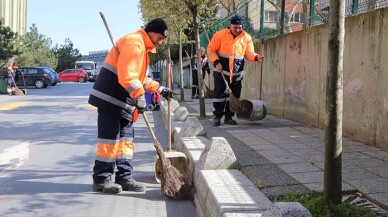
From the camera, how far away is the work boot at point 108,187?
5.02 metres

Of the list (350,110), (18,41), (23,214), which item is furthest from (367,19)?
(18,41)

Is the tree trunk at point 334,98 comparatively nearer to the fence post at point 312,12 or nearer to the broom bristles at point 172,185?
the broom bristles at point 172,185

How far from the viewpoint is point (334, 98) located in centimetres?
338

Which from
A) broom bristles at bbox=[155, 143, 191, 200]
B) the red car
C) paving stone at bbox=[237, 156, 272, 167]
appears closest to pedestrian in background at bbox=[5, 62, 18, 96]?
paving stone at bbox=[237, 156, 272, 167]

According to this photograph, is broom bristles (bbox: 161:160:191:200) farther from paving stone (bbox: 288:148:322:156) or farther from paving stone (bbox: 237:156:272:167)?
paving stone (bbox: 288:148:322:156)

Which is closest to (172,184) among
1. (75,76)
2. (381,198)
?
(381,198)

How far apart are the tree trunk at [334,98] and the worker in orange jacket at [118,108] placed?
2064 mm

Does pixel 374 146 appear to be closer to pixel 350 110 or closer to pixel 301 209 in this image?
pixel 350 110

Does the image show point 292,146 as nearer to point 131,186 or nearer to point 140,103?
point 131,186

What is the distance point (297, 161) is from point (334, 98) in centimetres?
205

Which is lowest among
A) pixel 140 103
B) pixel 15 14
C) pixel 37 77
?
pixel 37 77

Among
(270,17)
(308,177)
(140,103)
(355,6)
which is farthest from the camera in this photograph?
(270,17)

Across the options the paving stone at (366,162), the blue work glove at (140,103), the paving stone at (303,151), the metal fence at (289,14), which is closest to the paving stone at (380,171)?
the paving stone at (366,162)

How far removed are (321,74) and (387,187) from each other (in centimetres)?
387
